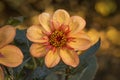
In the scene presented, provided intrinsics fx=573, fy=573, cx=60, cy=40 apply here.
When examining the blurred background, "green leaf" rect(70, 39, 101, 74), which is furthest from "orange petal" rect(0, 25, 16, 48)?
the blurred background

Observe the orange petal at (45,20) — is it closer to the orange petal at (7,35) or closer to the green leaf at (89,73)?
the orange petal at (7,35)

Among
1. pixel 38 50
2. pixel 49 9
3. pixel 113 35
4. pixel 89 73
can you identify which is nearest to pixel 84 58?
pixel 89 73

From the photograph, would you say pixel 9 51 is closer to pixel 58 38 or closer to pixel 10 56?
pixel 10 56

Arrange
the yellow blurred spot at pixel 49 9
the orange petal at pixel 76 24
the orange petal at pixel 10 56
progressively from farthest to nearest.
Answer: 1. the yellow blurred spot at pixel 49 9
2. the orange petal at pixel 76 24
3. the orange petal at pixel 10 56

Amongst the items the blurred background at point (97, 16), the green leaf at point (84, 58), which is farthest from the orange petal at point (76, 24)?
the blurred background at point (97, 16)

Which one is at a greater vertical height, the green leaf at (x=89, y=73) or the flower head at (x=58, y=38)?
the flower head at (x=58, y=38)

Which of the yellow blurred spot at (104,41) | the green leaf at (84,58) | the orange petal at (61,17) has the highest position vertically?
the orange petal at (61,17)

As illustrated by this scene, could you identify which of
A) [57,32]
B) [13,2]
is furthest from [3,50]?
[13,2]

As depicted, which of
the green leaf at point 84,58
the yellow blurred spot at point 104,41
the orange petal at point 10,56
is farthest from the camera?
the yellow blurred spot at point 104,41
